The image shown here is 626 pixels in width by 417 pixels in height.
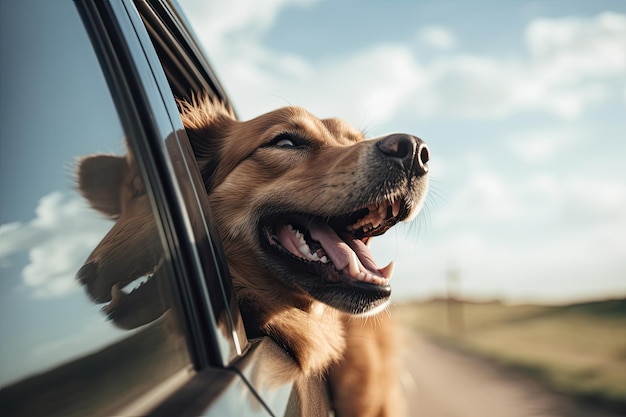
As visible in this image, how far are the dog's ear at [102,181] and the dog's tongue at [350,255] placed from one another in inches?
51.9

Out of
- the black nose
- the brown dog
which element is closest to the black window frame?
the brown dog

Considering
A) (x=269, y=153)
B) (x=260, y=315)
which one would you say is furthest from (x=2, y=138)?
(x=269, y=153)

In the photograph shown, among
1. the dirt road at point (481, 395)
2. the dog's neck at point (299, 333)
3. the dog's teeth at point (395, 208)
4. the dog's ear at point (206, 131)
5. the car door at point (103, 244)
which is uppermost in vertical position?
the dog's ear at point (206, 131)

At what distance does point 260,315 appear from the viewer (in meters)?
2.50

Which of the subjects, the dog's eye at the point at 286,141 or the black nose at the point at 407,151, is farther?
the dog's eye at the point at 286,141

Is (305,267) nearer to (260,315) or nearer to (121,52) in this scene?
(260,315)

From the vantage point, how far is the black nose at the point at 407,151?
279 cm

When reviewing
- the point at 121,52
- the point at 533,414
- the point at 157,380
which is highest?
the point at 121,52

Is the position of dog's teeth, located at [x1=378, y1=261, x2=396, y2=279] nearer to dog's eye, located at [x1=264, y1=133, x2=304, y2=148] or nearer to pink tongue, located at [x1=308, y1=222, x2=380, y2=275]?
pink tongue, located at [x1=308, y1=222, x2=380, y2=275]

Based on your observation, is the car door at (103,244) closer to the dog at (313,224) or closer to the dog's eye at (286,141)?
the dog at (313,224)

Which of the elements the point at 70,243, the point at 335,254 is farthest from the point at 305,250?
the point at 70,243

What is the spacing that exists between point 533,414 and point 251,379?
11.6 metres

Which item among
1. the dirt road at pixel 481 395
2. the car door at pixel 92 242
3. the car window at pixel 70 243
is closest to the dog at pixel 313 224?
the car door at pixel 92 242

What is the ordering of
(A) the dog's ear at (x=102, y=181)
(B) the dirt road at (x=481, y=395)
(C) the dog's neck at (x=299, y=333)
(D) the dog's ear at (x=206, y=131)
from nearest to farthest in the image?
(A) the dog's ear at (x=102, y=181) → (C) the dog's neck at (x=299, y=333) → (D) the dog's ear at (x=206, y=131) → (B) the dirt road at (x=481, y=395)
